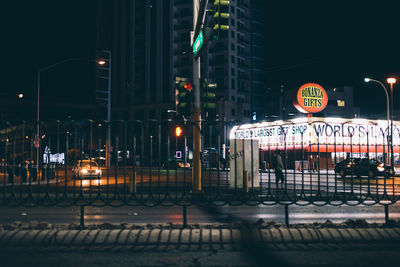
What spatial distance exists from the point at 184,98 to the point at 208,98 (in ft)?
2.45

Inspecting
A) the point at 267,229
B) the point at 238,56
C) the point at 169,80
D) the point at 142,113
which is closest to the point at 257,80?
the point at 238,56

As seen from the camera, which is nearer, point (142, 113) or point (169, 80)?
point (169, 80)

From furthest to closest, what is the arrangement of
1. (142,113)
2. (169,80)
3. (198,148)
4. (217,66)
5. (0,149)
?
(142,113)
(169,80)
(217,66)
(0,149)
(198,148)

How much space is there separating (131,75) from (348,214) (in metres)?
98.5

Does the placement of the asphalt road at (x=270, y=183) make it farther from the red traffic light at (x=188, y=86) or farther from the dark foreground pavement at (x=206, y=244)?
the red traffic light at (x=188, y=86)

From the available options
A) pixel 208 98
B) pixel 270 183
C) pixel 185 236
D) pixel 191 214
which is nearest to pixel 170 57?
pixel 270 183

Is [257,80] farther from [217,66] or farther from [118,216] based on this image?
[118,216]

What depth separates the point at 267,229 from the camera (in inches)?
281

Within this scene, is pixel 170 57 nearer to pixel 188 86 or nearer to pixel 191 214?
pixel 188 86

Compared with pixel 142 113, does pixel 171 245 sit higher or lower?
lower

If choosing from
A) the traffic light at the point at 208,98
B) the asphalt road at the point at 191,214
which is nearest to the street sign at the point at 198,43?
the traffic light at the point at 208,98

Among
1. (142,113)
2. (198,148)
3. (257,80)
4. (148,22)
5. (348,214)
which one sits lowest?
(348,214)

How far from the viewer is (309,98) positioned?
3988 cm

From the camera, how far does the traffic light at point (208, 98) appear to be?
1328 centimetres
